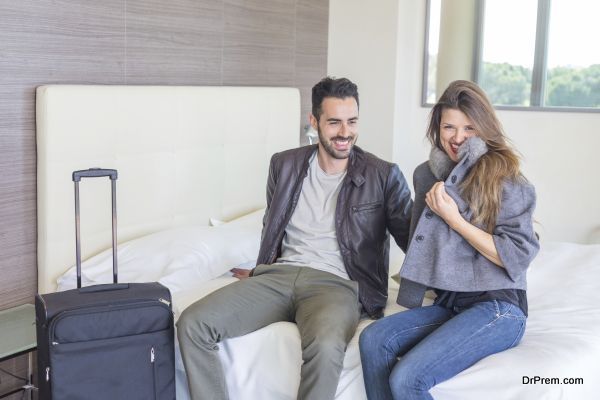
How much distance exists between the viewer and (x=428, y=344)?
204cm

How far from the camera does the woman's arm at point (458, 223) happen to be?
2.11 m

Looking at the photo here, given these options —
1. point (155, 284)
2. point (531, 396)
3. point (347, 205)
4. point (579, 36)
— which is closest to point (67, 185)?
point (155, 284)

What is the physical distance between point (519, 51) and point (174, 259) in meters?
2.63

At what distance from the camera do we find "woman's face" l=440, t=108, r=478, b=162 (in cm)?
226

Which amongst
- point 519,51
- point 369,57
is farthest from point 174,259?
point 519,51

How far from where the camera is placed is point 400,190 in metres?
2.58

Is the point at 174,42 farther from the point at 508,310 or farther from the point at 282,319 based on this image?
the point at 508,310

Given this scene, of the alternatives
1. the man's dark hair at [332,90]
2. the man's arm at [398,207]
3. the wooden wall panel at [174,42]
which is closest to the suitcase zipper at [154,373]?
the man's arm at [398,207]

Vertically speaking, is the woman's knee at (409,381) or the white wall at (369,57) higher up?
the white wall at (369,57)

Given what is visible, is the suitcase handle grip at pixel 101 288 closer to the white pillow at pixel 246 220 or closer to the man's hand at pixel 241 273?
the man's hand at pixel 241 273

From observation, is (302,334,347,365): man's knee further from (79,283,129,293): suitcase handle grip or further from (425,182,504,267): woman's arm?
(79,283,129,293): suitcase handle grip

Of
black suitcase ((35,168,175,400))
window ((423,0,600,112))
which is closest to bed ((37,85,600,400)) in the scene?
black suitcase ((35,168,175,400))

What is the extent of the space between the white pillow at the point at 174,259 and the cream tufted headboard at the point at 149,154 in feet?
0.38

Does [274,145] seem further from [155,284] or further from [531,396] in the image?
[531,396]
